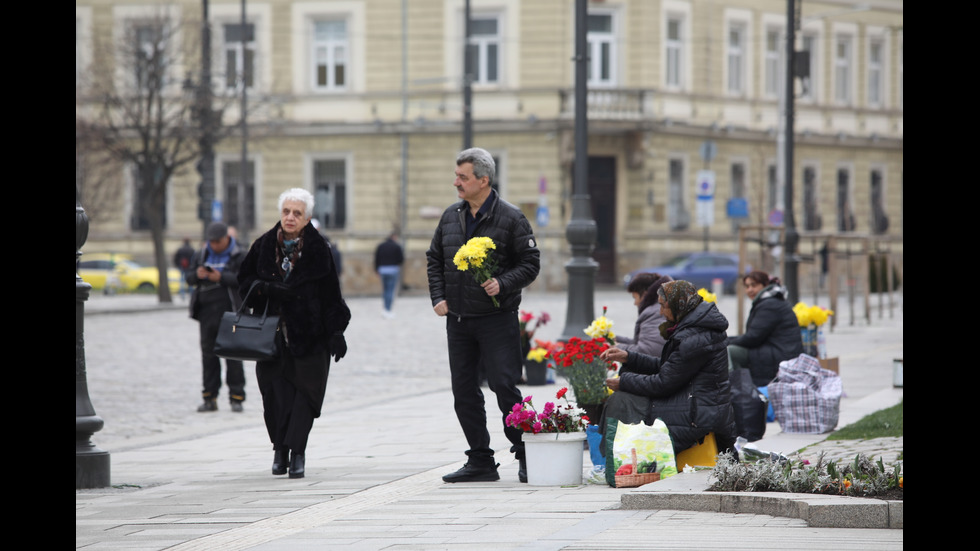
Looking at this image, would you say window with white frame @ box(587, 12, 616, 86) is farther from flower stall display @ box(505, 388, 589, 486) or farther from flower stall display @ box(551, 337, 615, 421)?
flower stall display @ box(505, 388, 589, 486)

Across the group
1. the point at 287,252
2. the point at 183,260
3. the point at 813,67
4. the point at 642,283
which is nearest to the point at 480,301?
the point at 287,252

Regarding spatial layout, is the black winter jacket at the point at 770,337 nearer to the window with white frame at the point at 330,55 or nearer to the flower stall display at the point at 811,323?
the flower stall display at the point at 811,323

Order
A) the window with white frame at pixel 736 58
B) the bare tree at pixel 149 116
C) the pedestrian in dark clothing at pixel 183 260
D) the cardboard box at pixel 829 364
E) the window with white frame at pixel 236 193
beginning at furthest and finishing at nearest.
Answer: the window with white frame at pixel 736 58, the window with white frame at pixel 236 193, the pedestrian in dark clothing at pixel 183 260, the bare tree at pixel 149 116, the cardboard box at pixel 829 364

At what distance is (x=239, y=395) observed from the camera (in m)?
13.9

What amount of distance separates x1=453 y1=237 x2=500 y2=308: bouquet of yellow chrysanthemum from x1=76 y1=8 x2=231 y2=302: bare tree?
2568 centimetres

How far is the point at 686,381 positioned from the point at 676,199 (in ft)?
112

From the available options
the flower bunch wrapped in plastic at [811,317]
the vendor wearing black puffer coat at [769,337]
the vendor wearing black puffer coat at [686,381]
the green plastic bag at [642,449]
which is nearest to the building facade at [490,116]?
the flower bunch wrapped in plastic at [811,317]

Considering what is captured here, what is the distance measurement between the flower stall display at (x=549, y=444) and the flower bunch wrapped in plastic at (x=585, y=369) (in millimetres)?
607

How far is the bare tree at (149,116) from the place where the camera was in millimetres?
35094

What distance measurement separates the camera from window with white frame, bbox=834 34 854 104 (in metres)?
47.9
